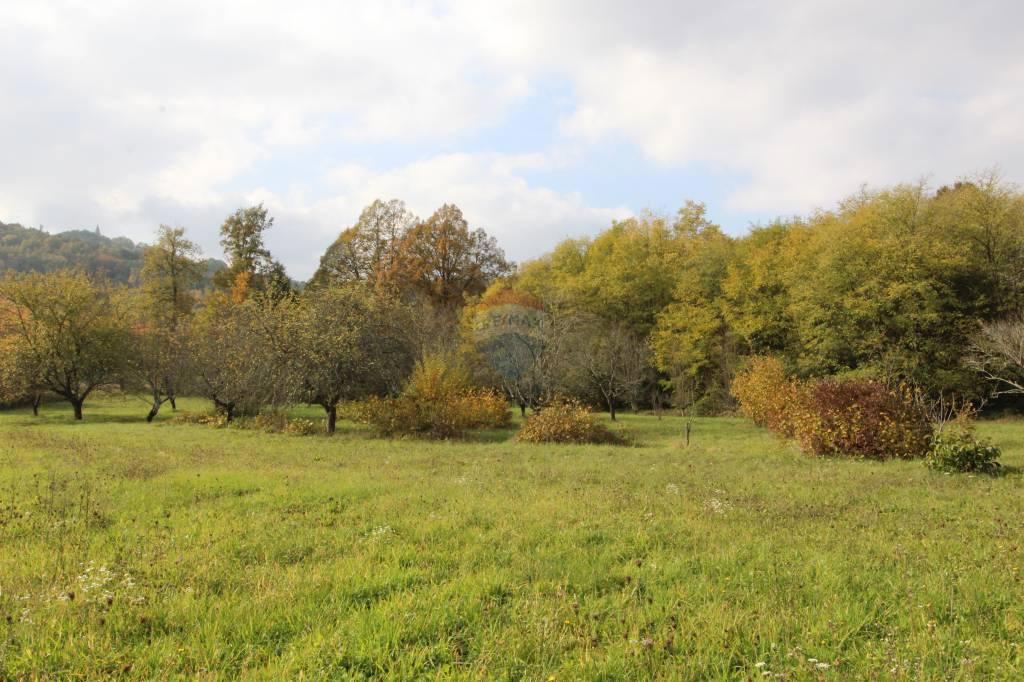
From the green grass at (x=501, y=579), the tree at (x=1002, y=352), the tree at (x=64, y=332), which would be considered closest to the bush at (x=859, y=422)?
the green grass at (x=501, y=579)

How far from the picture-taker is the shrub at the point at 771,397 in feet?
60.2

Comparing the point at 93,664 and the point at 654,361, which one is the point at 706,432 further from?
the point at 93,664

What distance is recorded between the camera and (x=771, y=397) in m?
23.0

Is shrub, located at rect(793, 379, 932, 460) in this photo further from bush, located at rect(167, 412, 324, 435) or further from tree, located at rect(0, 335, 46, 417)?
tree, located at rect(0, 335, 46, 417)

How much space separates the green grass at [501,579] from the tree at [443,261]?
36.4m

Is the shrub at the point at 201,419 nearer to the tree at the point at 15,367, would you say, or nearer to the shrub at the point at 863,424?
the tree at the point at 15,367

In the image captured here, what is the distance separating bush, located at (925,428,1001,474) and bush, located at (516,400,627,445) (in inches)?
407

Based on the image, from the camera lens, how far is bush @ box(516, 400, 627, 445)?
2100 cm

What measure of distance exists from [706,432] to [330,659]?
75.8 feet

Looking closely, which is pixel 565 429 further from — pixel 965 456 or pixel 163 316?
pixel 163 316

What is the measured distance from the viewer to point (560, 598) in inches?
183

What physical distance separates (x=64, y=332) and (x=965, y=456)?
38949 millimetres

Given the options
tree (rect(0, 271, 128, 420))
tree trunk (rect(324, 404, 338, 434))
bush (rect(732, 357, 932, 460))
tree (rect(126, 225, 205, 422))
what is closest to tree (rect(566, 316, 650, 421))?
bush (rect(732, 357, 932, 460))

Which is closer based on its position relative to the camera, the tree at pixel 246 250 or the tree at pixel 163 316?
the tree at pixel 163 316
